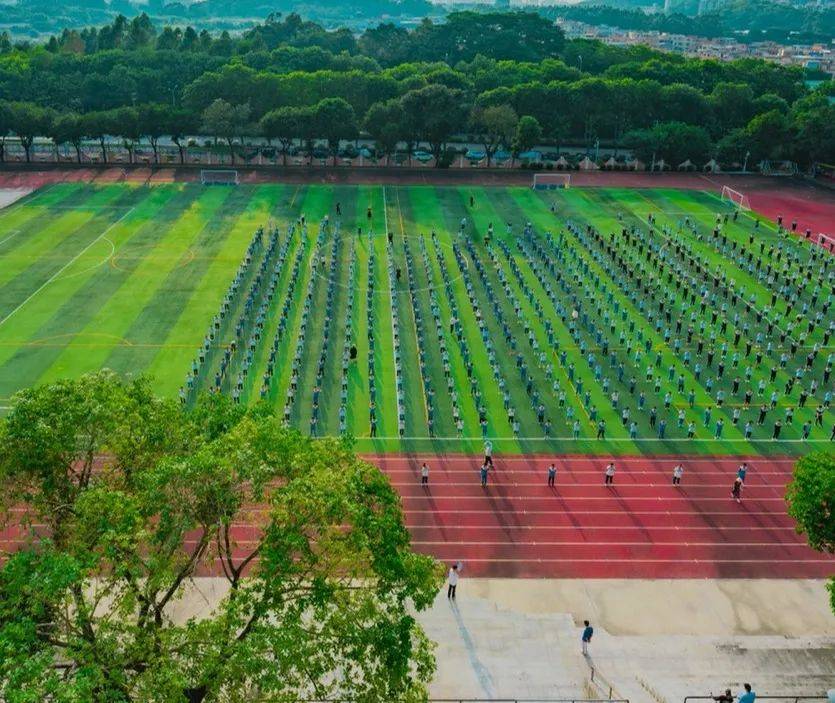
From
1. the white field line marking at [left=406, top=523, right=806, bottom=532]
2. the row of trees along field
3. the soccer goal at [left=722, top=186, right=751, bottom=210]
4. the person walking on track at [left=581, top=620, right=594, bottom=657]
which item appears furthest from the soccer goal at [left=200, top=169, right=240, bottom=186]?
the person walking on track at [left=581, top=620, right=594, bottom=657]

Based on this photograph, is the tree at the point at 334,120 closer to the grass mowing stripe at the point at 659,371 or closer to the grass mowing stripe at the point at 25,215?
the grass mowing stripe at the point at 25,215

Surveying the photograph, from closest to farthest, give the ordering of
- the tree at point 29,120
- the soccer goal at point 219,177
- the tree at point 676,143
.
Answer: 1. the soccer goal at point 219,177
2. the tree at point 29,120
3. the tree at point 676,143

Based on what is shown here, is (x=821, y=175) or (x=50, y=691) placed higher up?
(x=50, y=691)

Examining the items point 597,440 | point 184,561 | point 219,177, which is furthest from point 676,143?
point 184,561

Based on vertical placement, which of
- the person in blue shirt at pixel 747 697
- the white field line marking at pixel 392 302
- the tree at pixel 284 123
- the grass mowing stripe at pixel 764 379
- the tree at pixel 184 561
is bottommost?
the grass mowing stripe at pixel 764 379

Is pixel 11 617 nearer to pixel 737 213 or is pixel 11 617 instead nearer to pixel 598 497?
pixel 598 497

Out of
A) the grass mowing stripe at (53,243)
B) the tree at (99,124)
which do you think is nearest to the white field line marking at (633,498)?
the grass mowing stripe at (53,243)

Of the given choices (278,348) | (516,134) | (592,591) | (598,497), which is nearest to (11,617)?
(592,591)

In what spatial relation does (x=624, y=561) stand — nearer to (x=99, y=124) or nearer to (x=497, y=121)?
(x=497, y=121)
